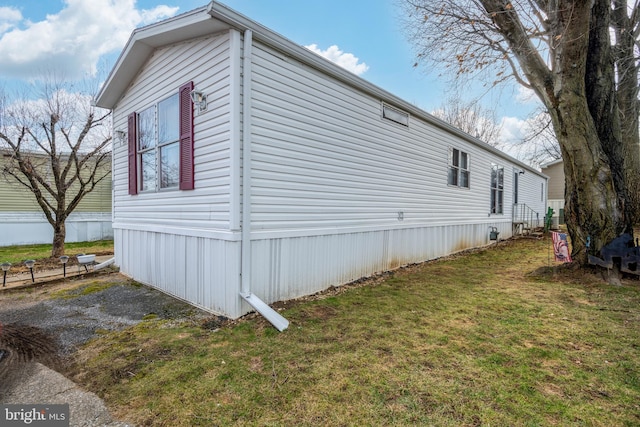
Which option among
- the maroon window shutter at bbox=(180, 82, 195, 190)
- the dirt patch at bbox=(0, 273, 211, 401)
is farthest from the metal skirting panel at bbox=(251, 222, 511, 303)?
the maroon window shutter at bbox=(180, 82, 195, 190)

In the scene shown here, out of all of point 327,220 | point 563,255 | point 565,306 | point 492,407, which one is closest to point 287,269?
point 327,220

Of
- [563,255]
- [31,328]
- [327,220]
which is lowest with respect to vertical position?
[31,328]

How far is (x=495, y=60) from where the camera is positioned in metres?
6.61

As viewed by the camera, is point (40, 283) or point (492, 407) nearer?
point (492, 407)

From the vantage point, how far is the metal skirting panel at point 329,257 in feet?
13.9

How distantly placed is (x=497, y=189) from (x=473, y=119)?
14.5 m

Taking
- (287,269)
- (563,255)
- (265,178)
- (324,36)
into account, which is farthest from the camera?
(324,36)

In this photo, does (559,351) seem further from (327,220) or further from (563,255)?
(563,255)

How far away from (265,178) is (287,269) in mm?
1305

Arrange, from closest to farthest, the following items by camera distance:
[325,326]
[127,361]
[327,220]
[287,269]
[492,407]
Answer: [492,407]
[127,361]
[325,326]
[287,269]
[327,220]

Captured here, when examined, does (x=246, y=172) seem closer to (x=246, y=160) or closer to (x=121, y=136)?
(x=246, y=160)

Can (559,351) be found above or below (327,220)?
below

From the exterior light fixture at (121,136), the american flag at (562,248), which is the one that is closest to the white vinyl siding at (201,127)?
the exterior light fixture at (121,136)

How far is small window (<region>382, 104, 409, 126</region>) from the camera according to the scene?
6.39m
